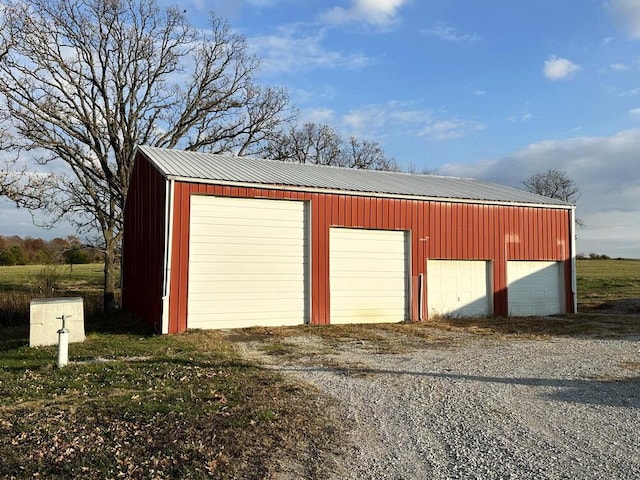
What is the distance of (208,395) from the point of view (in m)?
5.98

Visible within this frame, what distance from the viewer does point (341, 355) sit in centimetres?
912

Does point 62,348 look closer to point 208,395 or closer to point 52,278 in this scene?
point 208,395

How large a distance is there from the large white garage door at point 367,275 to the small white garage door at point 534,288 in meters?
4.07

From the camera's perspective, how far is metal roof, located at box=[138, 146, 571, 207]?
505 inches

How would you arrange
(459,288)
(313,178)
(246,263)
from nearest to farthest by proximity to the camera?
(246,263) → (313,178) → (459,288)

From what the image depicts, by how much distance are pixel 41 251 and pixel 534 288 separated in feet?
106

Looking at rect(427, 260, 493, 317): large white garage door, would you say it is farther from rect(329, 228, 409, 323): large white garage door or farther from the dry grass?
the dry grass

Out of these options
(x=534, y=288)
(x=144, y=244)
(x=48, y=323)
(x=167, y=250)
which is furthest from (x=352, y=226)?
(x=48, y=323)

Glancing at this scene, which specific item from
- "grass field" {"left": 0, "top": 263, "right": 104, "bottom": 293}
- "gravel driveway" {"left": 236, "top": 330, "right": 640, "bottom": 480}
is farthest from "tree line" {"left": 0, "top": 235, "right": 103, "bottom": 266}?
"gravel driveway" {"left": 236, "top": 330, "right": 640, "bottom": 480}

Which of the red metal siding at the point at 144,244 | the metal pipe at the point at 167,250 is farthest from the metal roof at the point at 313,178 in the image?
the red metal siding at the point at 144,244

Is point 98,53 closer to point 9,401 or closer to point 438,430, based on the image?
point 9,401

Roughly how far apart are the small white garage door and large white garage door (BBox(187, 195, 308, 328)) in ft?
23.6

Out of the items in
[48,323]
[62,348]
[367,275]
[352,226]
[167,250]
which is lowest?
[62,348]

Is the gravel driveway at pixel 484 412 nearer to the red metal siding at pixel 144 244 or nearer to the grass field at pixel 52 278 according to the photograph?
the red metal siding at pixel 144 244
